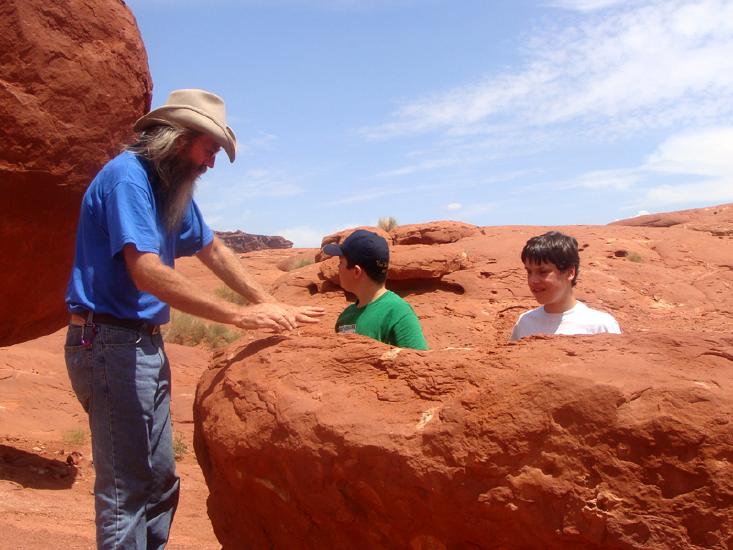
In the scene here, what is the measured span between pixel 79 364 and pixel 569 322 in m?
1.94

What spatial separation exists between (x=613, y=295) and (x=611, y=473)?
7496 millimetres

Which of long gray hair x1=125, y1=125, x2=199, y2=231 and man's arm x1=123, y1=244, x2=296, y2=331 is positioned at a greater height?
long gray hair x1=125, y1=125, x2=199, y2=231

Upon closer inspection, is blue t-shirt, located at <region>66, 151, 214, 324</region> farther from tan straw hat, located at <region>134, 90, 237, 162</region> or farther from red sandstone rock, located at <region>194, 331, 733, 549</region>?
red sandstone rock, located at <region>194, 331, 733, 549</region>

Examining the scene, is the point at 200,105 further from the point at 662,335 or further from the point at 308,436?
the point at 662,335

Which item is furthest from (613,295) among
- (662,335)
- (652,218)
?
(652,218)

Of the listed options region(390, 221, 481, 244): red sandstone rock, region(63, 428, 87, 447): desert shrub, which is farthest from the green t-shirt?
region(390, 221, 481, 244): red sandstone rock

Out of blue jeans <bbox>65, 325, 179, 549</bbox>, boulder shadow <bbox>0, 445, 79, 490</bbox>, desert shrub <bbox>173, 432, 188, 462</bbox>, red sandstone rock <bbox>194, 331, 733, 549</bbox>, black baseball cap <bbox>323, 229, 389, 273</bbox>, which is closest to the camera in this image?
red sandstone rock <bbox>194, 331, 733, 549</bbox>

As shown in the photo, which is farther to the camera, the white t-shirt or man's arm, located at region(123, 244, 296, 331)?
the white t-shirt

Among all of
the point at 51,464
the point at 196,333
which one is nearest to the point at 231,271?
the point at 51,464

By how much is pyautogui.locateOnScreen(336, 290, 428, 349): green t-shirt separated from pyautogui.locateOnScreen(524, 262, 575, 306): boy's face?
56 centimetres

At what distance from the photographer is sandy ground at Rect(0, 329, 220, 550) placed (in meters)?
4.25

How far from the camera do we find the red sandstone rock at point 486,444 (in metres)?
2.03

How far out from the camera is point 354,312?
336 centimetres

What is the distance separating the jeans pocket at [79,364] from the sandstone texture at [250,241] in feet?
139
